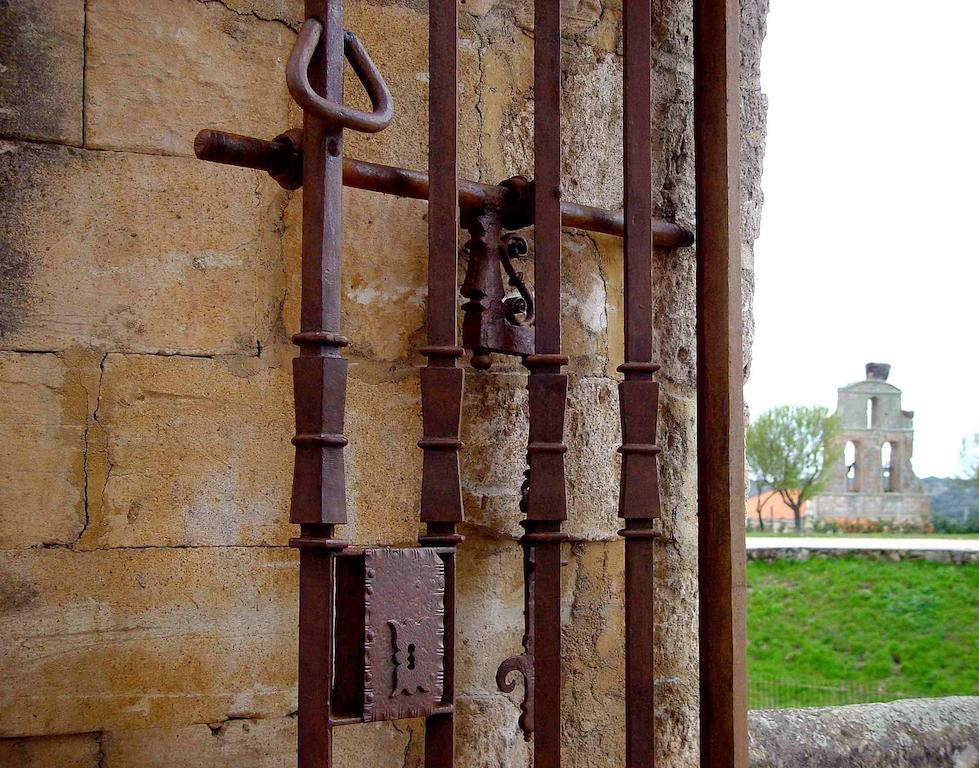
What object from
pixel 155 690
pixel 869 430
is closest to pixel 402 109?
pixel 155 690

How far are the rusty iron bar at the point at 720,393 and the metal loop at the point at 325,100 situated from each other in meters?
0.51

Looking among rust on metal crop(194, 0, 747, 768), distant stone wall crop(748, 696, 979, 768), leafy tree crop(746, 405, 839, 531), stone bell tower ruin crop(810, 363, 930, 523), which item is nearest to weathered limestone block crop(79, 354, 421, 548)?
rust on metal crop(194, 0, 747, 768)

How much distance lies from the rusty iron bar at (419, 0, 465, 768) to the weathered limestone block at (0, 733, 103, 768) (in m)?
Result: 0.35

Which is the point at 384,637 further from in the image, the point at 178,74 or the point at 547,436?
the point at 178,74

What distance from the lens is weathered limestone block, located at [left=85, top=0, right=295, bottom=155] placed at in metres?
1.05

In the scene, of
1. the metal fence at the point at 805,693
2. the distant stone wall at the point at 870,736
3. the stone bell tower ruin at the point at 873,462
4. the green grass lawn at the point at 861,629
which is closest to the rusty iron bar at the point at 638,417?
the distant stone wall at the point at 870,736

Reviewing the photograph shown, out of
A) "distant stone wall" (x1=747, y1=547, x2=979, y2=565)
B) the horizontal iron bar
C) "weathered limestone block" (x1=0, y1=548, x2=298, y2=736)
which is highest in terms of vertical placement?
the horizontal iron bar

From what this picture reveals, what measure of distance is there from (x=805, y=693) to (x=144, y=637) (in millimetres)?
8825

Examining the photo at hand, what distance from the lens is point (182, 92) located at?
1081 millimetres

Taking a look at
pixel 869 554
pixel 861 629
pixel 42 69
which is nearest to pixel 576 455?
pixel 42 69

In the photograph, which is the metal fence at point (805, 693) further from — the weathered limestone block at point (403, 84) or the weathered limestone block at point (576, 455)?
the weathered limestone block at point (403, 84)

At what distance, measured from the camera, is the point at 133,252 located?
106 cm

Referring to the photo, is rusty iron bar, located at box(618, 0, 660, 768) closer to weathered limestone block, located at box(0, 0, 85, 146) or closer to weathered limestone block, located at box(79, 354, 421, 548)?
weathered limestone block, located at box(79, 354, 421, 548)

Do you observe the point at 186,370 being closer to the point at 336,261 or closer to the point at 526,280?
the point at 336,261
